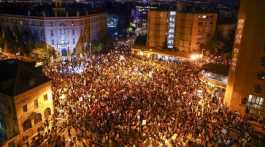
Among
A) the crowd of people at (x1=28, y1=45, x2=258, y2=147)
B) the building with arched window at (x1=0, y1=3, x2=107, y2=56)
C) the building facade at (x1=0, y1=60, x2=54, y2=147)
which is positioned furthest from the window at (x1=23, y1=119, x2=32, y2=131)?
the building with arched window at (x1=0, y1=3, x2=107, y2=56)

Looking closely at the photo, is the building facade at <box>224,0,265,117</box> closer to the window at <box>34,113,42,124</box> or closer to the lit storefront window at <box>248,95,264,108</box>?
the lit storefront window at <box>248,95,264,108</box>

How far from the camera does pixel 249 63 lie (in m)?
23.6

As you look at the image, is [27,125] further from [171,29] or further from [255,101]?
[171,29]

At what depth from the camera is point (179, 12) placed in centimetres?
4862

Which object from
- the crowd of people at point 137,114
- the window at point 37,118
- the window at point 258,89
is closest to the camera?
the crowd of people at point 137,114

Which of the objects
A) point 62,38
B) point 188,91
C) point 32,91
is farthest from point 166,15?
point 32,91

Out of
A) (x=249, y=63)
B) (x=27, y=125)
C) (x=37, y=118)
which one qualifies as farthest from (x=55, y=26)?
(x=249, y=63)

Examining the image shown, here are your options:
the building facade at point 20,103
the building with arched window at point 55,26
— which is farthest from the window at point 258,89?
the building with arched window at point 55,26

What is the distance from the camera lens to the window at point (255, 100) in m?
23.3

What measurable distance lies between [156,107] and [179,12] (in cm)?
3104

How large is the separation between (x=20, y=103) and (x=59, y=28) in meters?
34.4

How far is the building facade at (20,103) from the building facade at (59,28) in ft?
99.8

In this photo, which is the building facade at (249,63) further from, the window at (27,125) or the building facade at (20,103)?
the window at (27,125)

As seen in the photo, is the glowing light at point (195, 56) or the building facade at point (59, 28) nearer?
the glowing light at point (195, 56)
